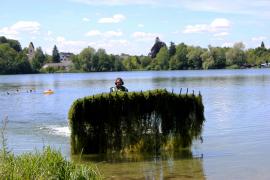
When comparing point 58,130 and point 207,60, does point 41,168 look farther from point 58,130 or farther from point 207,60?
point 207,60

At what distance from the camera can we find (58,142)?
19.8 meters

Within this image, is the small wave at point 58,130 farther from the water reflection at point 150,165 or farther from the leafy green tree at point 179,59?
the leafy green tree at point 179,59

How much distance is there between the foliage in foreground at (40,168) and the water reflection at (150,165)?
135 inches

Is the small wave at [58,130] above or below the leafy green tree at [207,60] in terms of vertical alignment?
below

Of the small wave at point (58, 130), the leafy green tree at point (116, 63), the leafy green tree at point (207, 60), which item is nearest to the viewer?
the small wave at point (58, 130)

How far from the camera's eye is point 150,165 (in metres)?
14.8

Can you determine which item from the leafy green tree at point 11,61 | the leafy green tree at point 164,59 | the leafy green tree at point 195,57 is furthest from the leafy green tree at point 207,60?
the leafy green tree at point 11,61

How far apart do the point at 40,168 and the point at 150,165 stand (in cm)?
592

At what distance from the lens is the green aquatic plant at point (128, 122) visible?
1578cm

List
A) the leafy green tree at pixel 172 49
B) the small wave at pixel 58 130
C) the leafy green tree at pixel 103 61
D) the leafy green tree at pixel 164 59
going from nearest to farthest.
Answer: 1. the small wave at pixel 58 130
2. the leafy green tree at pixel 103 61
3. the leafy green tree at pixel 172 49
4. the leafy green tree at pixel 164 59

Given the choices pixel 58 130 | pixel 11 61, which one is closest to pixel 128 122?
pixel 58 130

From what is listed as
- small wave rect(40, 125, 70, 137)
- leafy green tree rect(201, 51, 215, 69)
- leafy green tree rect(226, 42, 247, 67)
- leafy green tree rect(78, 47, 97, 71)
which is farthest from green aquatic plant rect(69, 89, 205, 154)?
leafy green tree rect(78, 47, 97, 71)

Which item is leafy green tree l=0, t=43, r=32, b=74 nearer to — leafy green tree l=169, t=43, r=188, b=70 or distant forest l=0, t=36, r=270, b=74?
distant forest l=0, t=36, r=270, b=74

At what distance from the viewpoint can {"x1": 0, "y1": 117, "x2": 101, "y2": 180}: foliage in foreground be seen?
29.2 feet
